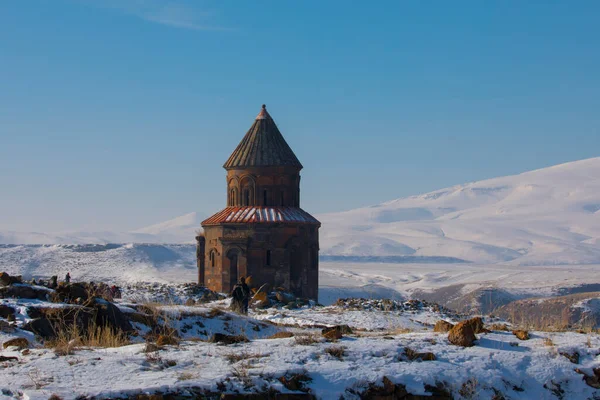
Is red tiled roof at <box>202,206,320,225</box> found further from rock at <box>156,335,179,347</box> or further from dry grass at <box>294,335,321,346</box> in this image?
rock at <box>156,335,179,347</box>

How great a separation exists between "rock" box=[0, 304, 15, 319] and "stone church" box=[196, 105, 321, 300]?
1906cm

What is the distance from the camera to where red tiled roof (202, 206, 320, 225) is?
34.0 m

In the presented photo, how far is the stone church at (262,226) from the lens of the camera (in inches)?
1339

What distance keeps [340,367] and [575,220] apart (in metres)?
184

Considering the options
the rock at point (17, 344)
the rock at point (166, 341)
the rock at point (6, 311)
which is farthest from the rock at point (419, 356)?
the rock at point (6, 311)

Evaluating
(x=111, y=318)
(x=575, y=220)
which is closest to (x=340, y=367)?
(x=111, y=318)

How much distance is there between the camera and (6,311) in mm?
14906

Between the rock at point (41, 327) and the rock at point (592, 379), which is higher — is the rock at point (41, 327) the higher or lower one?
the higher one

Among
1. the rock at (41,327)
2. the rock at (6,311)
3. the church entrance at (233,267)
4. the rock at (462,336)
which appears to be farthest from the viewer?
the church entrance at (233,267)

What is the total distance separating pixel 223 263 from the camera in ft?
113

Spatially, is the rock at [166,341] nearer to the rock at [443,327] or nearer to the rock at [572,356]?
the rock at [443,327]

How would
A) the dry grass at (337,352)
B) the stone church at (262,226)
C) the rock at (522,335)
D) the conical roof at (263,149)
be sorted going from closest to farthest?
the dry grass at (337,352), the rock at (522,335), the stone church at (262,226), the conical roof at (263,149)

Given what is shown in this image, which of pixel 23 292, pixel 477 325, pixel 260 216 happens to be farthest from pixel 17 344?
pixel 260 216

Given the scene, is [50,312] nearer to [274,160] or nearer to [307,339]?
[307,339]
